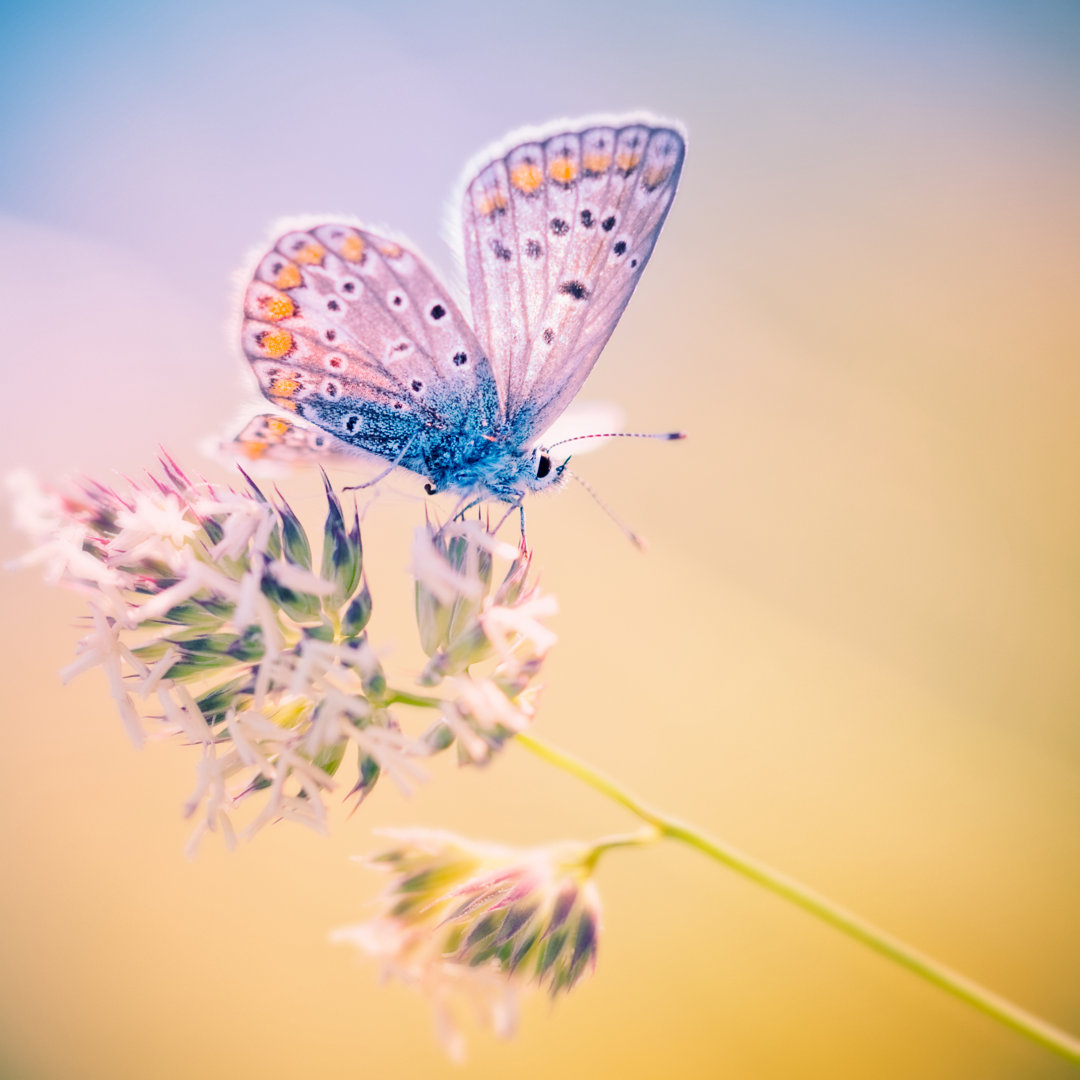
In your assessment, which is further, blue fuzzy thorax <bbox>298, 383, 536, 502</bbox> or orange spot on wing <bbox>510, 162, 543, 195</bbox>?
blue fuzzy thorax <bbox>298, 383, 536, 502</bbox>

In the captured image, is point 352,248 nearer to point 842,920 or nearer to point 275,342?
point 275,342

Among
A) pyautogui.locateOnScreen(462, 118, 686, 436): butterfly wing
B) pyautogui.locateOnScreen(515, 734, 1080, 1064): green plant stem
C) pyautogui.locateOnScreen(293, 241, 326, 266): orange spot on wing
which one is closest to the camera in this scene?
pyautogui.locateOnScreen(515, 734, 1080, 1064): green plant stem

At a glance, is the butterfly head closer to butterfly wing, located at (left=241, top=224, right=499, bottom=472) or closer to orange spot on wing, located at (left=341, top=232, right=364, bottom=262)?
butterfly wing, located at (left=241, top=224, right=499, bottom=472)

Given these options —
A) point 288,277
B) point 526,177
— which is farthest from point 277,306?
point 526,177

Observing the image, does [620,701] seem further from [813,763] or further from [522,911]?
[522,911]

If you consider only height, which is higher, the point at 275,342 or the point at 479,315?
the point at 479,315

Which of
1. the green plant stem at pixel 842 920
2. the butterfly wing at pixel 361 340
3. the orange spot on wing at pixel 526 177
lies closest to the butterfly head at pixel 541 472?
the butterfly wing at pixel 361 340

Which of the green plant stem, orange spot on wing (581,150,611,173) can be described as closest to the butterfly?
orange spot on wing (581,150,611,173)

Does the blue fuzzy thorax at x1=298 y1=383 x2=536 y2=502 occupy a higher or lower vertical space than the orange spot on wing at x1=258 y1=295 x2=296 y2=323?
lower
